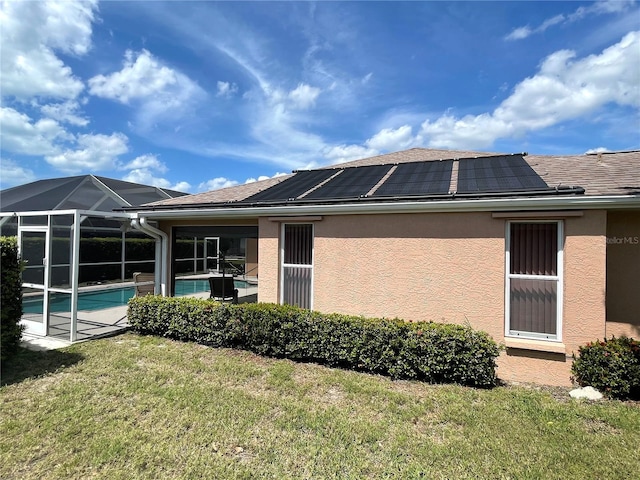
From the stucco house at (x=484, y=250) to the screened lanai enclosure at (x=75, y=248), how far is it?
432 centimetres

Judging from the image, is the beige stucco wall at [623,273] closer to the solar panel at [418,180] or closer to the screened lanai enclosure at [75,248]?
the solar panel at [418,180]

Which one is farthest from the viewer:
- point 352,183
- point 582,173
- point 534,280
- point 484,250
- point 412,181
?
point 352,183

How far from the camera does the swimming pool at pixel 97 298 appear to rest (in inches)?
369

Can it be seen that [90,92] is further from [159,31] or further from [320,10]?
[320,10]

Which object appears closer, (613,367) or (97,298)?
(613,367)

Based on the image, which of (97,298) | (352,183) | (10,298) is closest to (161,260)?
(10,298)

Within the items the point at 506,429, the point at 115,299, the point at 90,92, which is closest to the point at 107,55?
the point at 90,92

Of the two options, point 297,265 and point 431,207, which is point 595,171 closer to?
point 431,207

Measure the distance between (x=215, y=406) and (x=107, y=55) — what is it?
12.7 m

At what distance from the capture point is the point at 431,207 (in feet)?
23.1

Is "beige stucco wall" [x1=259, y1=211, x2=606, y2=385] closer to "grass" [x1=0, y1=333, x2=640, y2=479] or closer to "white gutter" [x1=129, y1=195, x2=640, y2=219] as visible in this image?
"white gutter" [x1=129, y1=195, x2=640, y2=219]

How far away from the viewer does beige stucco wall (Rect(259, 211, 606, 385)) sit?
20.2 ft

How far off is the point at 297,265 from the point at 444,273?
3.83 meters

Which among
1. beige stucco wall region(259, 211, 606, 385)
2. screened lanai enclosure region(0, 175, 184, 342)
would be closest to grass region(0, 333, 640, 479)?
beige stucco wall region(259, 211, 606, 385)
